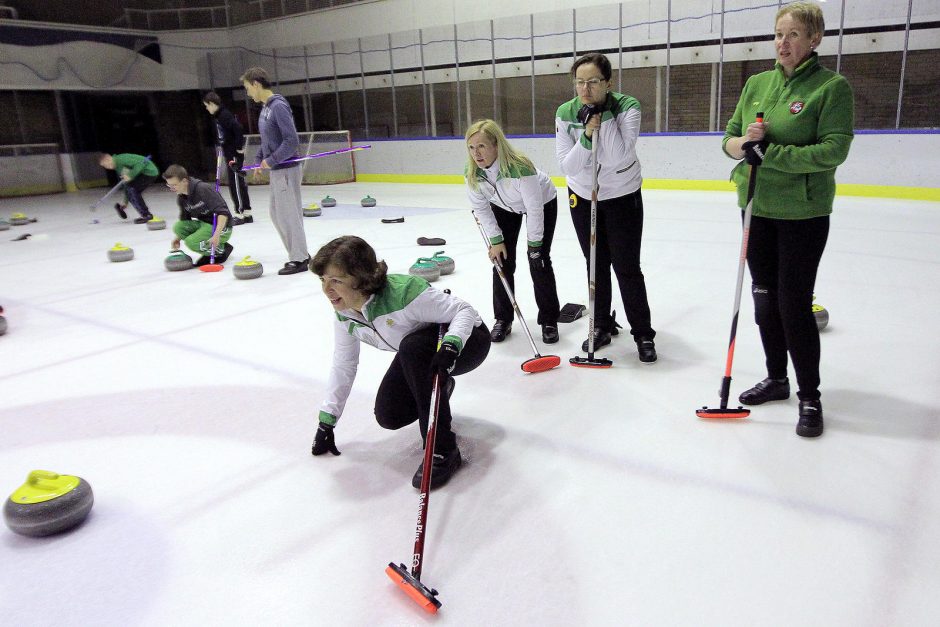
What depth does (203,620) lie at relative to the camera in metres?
1.49

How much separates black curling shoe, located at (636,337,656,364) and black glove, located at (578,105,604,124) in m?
0.97

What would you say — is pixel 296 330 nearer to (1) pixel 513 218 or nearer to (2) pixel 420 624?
(1) pixel 513 218

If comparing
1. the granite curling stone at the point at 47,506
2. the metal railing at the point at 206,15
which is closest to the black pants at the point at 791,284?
the granite curling stone at the point at 47,506

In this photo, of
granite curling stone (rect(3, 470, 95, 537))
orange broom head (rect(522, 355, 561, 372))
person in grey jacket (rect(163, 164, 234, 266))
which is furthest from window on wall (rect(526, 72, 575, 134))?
granite curling stone (rect(3, 470, 95, 537))

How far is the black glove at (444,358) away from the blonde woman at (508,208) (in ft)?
4.12

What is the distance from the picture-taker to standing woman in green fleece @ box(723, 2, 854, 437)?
1.97m

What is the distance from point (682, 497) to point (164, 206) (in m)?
10.6

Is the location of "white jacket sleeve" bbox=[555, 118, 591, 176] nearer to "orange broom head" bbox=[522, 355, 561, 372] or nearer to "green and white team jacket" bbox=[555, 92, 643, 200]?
"green and white team jacket" bbox=[555, 92, 643, 200]

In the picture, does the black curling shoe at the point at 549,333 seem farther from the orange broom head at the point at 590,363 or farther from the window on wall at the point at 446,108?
the window on wall at the point at 446,108

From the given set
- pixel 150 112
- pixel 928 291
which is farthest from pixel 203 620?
pixel 150 112

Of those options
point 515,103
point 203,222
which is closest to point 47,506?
point 203,222

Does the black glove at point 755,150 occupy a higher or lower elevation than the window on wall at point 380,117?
lower

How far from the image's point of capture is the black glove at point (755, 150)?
204 centimetres

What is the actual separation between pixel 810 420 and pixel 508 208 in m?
1.59
